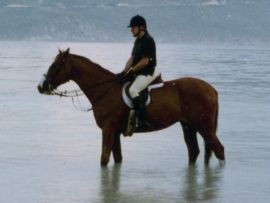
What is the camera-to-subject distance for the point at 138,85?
13.2 meters

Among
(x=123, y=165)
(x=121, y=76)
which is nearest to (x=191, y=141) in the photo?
(x=123, y=165)

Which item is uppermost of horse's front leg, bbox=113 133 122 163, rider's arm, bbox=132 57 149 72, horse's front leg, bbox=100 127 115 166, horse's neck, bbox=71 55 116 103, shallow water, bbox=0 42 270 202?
rider's arm, bbox=132 57 149 72

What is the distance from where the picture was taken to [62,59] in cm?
1349

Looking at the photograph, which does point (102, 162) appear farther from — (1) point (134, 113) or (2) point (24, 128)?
(2) point (24, 128)

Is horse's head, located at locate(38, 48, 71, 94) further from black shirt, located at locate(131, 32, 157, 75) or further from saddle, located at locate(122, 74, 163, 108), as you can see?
black shirt, located at locate(131, 32, 157, 75)

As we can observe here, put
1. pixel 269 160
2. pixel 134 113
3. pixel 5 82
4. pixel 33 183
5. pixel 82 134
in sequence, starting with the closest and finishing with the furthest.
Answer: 1. pixel 33 183
2. pixel 134 113
3. pixel 269 160
4. pixel 82 134
5. pixel 5 82

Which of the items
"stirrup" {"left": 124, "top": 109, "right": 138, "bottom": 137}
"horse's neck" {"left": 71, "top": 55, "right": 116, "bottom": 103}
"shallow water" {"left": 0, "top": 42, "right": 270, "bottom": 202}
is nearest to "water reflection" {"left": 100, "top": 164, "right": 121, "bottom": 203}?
"shallow water" {"left": 0, "top": 42, "right": 270, "bottom": 202}

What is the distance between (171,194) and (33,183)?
199 cm

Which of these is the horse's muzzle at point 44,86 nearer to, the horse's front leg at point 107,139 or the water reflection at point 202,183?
the horse's front leg at point 107,139

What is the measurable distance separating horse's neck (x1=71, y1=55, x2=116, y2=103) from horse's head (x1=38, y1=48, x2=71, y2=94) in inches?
5.2

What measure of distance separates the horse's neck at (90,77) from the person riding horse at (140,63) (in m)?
0.34

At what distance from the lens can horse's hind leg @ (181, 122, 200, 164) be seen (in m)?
14.3

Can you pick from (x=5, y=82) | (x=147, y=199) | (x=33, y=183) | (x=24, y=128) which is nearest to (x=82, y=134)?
(x=24, y=128)

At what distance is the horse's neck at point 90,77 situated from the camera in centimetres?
1359
